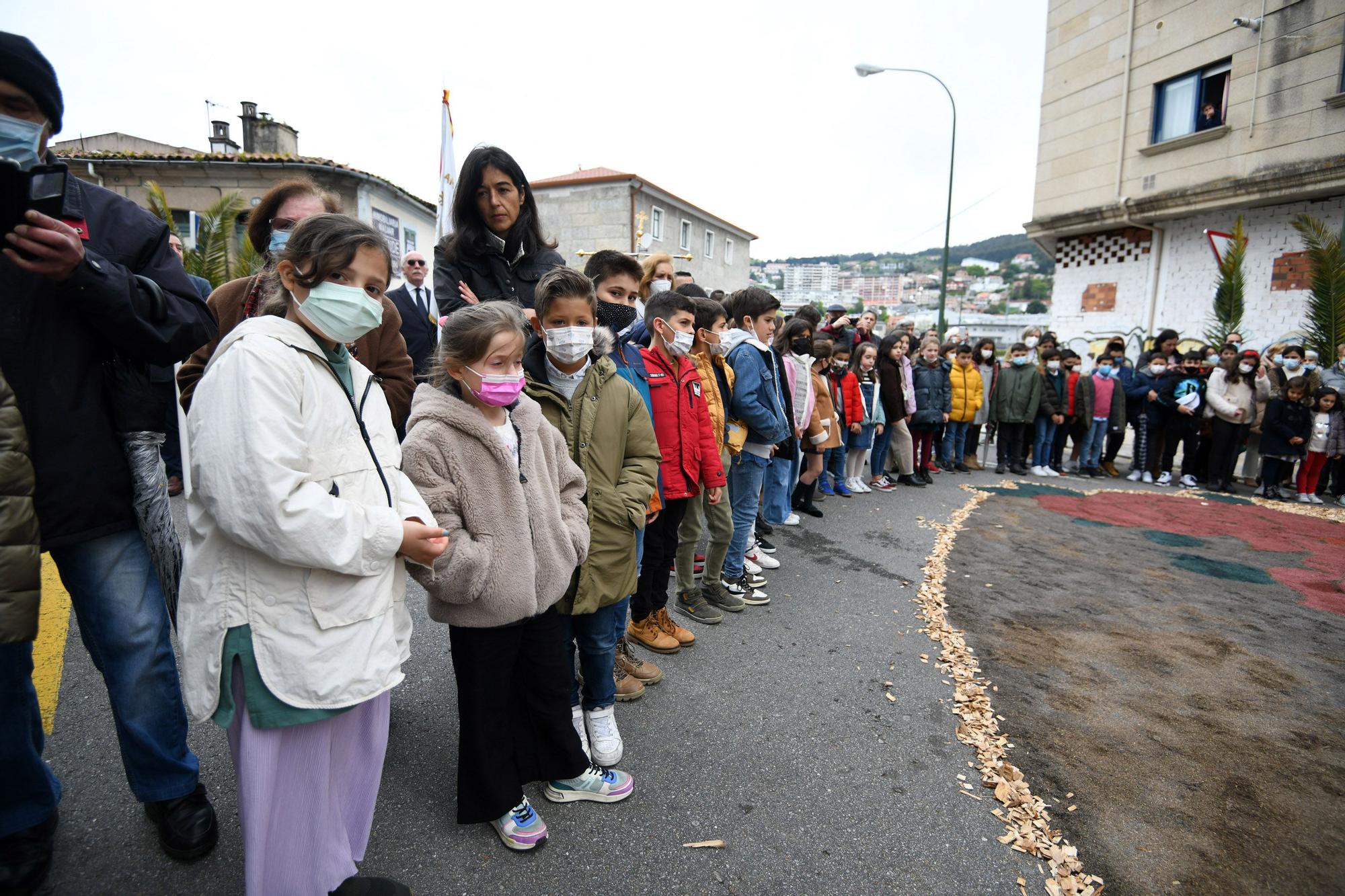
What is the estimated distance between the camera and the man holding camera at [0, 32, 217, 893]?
172cm

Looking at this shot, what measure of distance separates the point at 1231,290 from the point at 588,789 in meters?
16.8

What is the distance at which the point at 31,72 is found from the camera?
5.64 ft

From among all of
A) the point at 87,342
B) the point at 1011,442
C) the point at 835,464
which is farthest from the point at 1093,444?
the point at 87,342

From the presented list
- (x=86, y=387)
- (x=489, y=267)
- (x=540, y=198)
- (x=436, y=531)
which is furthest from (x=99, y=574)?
(x=540, y=198)

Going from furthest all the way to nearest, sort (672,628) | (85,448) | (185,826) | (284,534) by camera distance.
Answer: (672,628), (185,826), (85,448), (284,534)

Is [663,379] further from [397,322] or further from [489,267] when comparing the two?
[397,322]

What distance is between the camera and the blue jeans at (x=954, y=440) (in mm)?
11141

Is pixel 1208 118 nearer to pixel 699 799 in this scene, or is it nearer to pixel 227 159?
pixel 699 799

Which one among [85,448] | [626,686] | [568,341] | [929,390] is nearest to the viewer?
[85,448]

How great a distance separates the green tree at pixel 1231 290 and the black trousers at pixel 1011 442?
574 cm

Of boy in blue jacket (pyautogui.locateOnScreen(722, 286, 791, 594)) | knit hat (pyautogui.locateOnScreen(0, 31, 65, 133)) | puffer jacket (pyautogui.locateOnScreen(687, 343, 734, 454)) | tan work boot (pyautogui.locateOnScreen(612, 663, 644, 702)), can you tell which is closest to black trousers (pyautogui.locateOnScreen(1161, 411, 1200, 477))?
boy in blue jacket (pyautogui.locateOnScreen(722, 286, 791, 594))

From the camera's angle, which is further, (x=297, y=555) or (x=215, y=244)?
(x=215, y=244)

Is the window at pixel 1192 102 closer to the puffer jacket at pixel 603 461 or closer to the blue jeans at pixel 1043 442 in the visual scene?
the blue jeans at pixel 1043 442

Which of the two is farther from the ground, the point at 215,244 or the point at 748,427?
the point at 215,244
